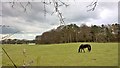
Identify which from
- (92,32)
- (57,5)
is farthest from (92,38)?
(57,5)

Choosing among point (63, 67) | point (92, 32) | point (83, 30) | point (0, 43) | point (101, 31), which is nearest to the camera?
point (0, 43)

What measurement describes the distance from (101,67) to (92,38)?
43267 mm

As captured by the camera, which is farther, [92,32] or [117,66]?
[92,32]

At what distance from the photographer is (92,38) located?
210ft

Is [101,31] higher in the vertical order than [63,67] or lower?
higher

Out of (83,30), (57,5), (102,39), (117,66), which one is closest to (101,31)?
(102,39)

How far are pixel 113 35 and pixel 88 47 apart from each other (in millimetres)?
23636

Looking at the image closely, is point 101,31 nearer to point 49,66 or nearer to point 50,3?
point 49,66

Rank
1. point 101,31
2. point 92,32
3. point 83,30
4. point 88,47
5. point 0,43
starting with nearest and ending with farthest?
point 0,43 → point 88,47 → point 83,30 → point 92,32 → point 101,31

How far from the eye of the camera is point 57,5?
138cm

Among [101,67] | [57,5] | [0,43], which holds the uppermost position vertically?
[57,5]

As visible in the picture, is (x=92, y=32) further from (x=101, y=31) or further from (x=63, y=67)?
(x=63, y=67)

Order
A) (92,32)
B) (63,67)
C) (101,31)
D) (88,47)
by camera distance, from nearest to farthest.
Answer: (63,67) → (88,47) → (92,32) → (101,31)

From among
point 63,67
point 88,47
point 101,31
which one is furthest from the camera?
point 101,31
